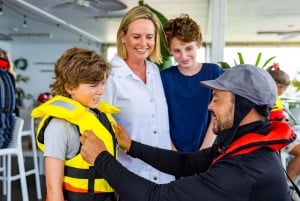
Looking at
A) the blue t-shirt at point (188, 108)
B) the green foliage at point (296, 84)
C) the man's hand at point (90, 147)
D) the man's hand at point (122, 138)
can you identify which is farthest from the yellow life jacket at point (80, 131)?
the green foliage at point (296, 84)

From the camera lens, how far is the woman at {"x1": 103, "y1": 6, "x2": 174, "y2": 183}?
167cm

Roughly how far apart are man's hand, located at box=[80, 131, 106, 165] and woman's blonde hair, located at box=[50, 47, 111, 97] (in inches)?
8.3

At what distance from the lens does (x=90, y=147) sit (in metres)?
1.24

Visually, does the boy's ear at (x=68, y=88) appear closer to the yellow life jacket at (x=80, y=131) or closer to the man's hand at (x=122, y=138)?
the yellow life jacket at (x=80, y=131)

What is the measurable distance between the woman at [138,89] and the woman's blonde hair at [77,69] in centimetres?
28

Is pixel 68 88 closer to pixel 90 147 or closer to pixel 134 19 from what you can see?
pixel 90 147

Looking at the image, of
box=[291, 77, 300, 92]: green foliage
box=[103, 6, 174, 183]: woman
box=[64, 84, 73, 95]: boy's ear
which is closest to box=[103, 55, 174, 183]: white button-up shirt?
box=[103, 6, 174, 183]: woman

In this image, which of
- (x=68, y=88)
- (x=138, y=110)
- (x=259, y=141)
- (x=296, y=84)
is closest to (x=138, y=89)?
(x=138, y=110)

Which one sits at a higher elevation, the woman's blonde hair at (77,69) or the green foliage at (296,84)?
the woman's blonde hair at (77,69)

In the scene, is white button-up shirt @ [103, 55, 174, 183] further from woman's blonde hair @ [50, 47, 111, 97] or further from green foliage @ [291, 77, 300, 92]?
green foliage @ [291, 77, 300, 92]

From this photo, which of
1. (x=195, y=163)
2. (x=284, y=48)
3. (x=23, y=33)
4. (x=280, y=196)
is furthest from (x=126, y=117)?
(x=284, y=48)

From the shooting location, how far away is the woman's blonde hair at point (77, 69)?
1.34 m

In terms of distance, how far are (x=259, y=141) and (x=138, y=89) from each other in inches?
28.0

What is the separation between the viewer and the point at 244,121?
123 cm
